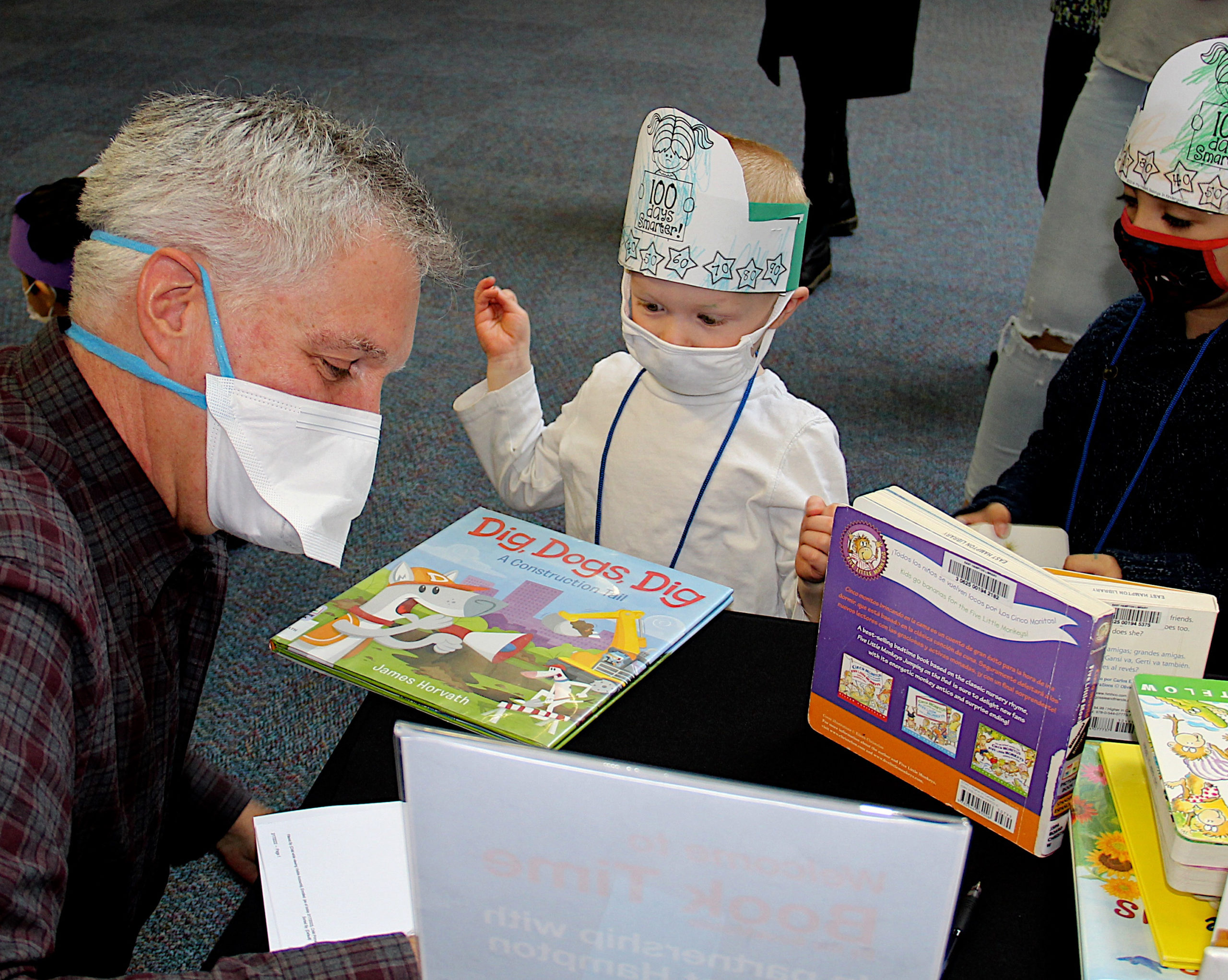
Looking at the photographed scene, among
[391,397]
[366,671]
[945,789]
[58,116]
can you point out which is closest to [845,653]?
[945,789]

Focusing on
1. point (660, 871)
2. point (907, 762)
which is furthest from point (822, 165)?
point (660, 871)

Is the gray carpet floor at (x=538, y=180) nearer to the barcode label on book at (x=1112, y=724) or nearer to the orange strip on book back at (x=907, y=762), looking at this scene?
the orange strip on book back at (x=907, y=762)

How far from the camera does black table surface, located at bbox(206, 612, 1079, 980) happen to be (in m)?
0.83

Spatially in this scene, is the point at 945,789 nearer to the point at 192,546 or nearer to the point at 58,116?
the point at 192,546

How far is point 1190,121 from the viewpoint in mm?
1351

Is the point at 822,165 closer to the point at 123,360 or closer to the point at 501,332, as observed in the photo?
the point at 501,332

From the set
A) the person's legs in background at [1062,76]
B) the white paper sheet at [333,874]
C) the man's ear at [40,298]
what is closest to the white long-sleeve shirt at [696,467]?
the white paper sheet at [333,874]

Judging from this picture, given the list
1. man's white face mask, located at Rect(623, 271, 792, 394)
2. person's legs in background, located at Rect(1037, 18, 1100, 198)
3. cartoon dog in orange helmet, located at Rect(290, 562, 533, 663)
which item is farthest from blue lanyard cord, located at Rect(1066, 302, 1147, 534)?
person's legs in background, located at Rect(1037, 18, 1100, 198)

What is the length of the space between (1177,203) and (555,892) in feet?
4.00

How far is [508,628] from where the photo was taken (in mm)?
1093

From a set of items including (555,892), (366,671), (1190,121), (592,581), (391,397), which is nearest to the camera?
(555,892)

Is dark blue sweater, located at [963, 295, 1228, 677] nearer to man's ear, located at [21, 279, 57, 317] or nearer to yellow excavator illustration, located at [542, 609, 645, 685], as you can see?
yellow excavator illustration, located at [542, 609, 645, 685]

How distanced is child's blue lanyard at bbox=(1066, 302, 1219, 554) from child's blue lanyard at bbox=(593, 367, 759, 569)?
49cm

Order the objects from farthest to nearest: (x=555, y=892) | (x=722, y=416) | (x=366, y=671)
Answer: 1. (x=722, y=416)
2. (x=366, y=671)
3. (x=555, y=892)
